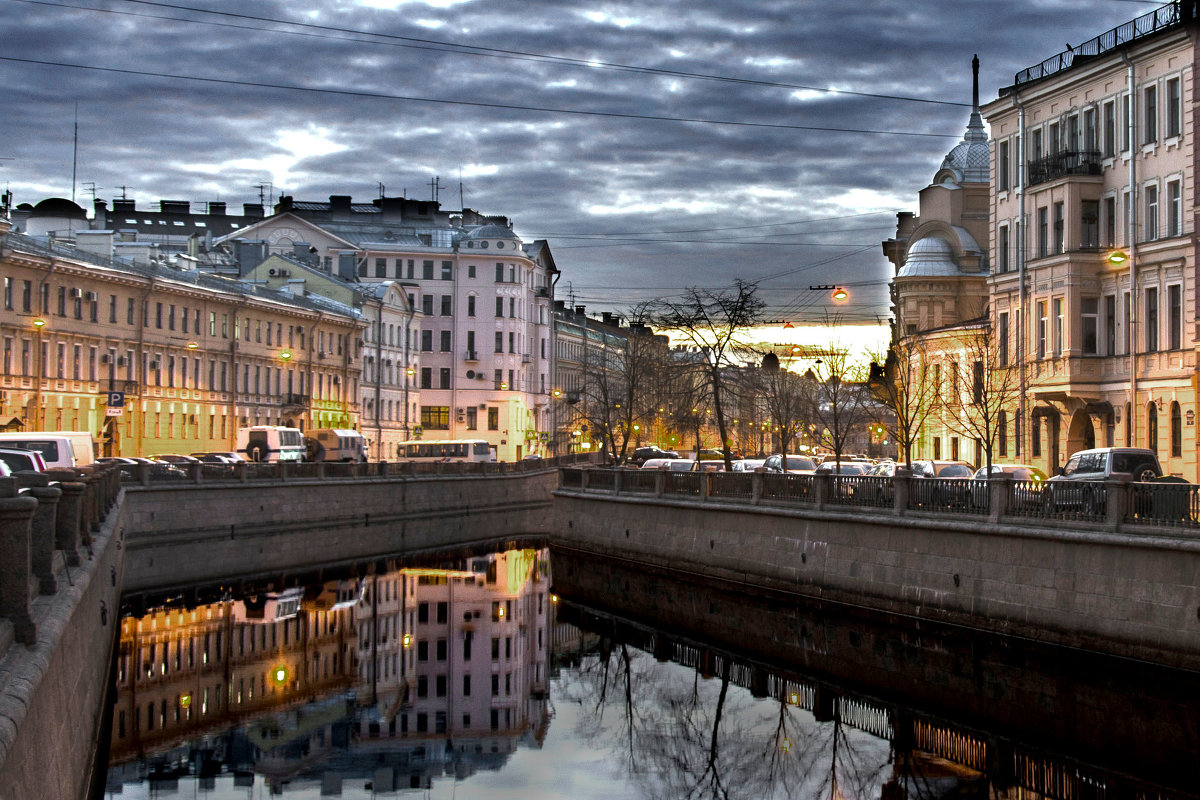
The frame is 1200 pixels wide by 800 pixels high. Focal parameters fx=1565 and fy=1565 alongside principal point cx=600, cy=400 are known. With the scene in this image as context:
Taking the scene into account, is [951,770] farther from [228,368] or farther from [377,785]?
[228,368]

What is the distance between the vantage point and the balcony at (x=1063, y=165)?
168 feet

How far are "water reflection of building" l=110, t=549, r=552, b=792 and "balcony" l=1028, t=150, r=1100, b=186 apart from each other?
23.3m

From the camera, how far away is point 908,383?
65.0 m

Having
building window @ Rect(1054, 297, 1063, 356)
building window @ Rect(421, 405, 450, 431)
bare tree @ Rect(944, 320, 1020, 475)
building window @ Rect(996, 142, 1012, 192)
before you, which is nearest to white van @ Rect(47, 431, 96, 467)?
bare tree @ Rect(944, 320, 1020, 475)

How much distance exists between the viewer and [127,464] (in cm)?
5219

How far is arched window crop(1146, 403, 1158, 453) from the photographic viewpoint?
47969mm

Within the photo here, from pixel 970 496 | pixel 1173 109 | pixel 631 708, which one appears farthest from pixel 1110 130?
pixel 631 708

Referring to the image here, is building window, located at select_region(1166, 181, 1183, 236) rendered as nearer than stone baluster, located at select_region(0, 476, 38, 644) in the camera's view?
No

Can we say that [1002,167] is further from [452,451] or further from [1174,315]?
[452,451]

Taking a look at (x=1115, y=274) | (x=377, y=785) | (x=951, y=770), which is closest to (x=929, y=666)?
(x=951, y=770)

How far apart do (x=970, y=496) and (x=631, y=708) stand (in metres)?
8.80

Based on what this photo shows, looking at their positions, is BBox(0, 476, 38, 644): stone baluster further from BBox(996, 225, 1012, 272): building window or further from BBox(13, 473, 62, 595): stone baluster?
BBox(996, 225, 1012, 272): building window

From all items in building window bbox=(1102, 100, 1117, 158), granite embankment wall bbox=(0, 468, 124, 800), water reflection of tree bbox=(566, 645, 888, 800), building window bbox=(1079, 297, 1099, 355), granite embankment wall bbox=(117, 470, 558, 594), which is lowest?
water reflection of tree bbox=(566, 645, 888, 800)

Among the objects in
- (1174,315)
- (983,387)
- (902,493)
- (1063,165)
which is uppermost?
(1063,165)
